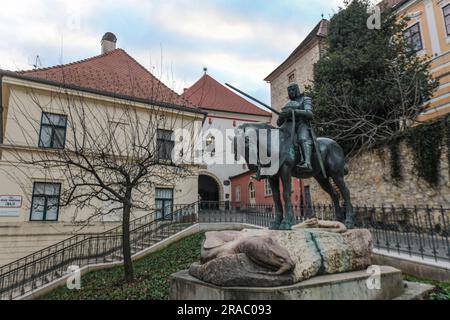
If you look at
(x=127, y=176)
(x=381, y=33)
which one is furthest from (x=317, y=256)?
(x=381, y=33)

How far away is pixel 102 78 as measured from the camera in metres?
15.8

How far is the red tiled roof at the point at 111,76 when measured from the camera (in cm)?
1435

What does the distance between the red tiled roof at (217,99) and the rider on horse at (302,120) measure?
24027mm

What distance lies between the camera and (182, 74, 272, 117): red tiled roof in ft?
96.1

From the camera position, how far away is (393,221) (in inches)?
419

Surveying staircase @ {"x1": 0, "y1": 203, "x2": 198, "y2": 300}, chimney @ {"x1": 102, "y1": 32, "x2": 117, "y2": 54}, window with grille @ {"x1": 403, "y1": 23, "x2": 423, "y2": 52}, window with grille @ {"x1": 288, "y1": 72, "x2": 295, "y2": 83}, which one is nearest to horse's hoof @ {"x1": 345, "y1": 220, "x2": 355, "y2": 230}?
staircase @ {"x1": 0, "y1": 203, "x2": 198, "y2": 300}

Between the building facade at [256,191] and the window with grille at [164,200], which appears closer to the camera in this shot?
the window with grille at [164,200]

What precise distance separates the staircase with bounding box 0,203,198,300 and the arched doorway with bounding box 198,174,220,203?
14.4 m

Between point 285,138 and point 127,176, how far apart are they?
5103 millimetres

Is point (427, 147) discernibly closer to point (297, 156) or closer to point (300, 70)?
point (297, 156)

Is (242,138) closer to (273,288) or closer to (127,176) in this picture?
(273,288)

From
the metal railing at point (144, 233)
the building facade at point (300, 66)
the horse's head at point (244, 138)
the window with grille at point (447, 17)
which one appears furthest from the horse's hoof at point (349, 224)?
the window with grille at point (447, 17)

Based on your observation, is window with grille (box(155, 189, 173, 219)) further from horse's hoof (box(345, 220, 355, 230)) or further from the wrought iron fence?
horse's hoof (box(345, 220, 355, 230))

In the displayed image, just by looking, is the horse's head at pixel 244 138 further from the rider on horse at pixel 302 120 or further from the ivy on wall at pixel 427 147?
the ivy on wall at pixel 427 147
